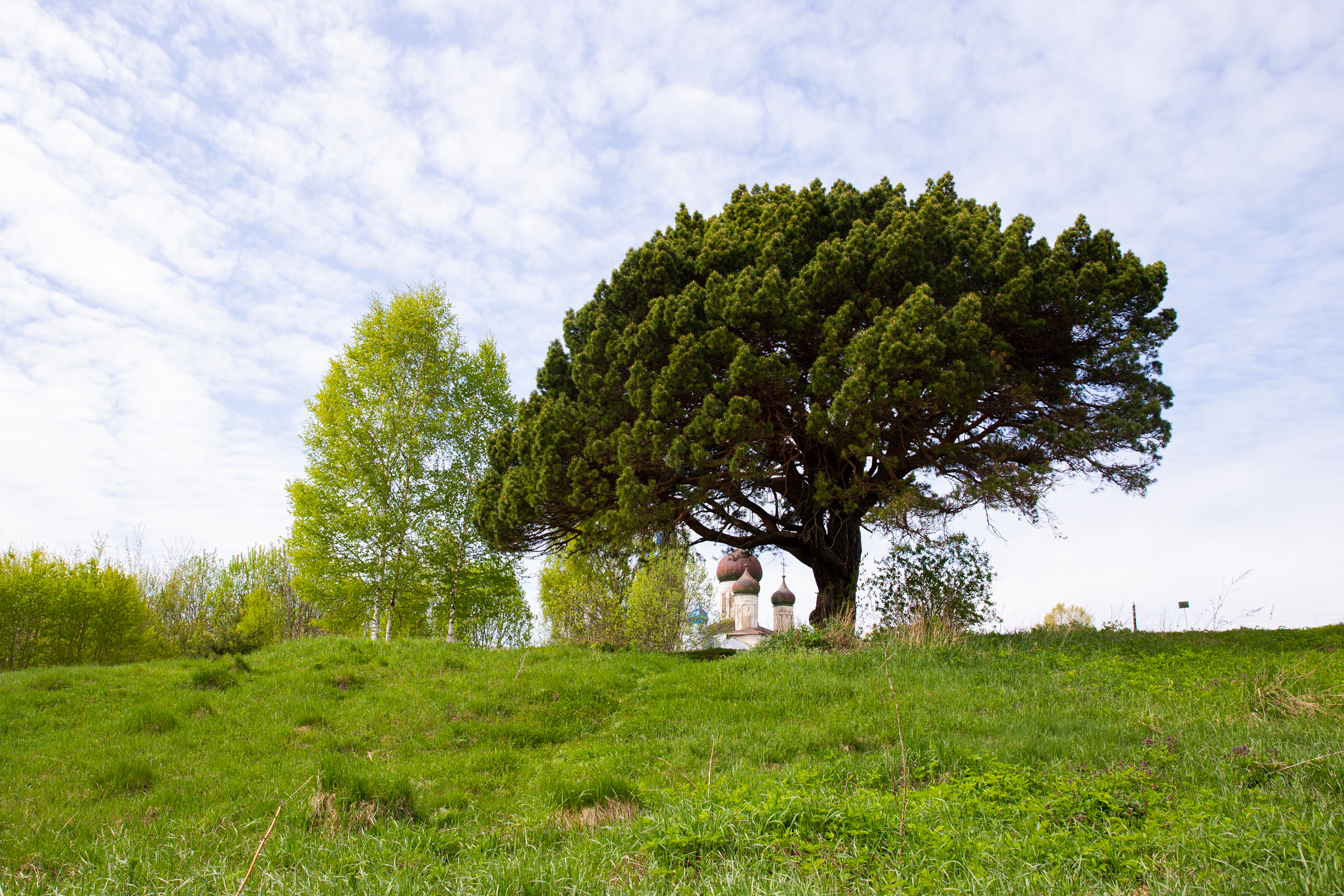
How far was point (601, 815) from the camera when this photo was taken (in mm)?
4371

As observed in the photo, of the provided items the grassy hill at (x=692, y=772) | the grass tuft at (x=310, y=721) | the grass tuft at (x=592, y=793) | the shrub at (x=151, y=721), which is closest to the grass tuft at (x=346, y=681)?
the grassy hill at (x=692, y=772)

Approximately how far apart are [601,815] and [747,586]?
63.6 feet

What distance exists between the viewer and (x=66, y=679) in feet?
32.2

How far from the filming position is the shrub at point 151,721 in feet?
25.5

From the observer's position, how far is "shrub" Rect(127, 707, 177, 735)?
306 inches

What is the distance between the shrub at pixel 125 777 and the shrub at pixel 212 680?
3402mm

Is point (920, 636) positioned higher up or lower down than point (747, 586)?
lower down

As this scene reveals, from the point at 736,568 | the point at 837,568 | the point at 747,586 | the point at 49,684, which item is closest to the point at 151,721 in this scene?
the point at 49,684

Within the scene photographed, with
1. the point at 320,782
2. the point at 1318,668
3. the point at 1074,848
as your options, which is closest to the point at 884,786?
the point at 1074,848

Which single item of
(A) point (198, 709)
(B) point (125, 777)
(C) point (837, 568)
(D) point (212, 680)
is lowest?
(B) point (125, 777)

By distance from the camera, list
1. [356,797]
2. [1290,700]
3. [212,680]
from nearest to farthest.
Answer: [356,797] < [1290,700] < [212,680]

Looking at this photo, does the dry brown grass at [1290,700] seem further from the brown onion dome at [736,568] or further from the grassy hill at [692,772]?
the brown onion dome at [736,568]

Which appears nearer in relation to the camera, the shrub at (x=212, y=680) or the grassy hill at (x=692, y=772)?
the grassy hill at (x=692, y=772)

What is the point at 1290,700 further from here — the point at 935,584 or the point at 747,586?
the point at 747,586
